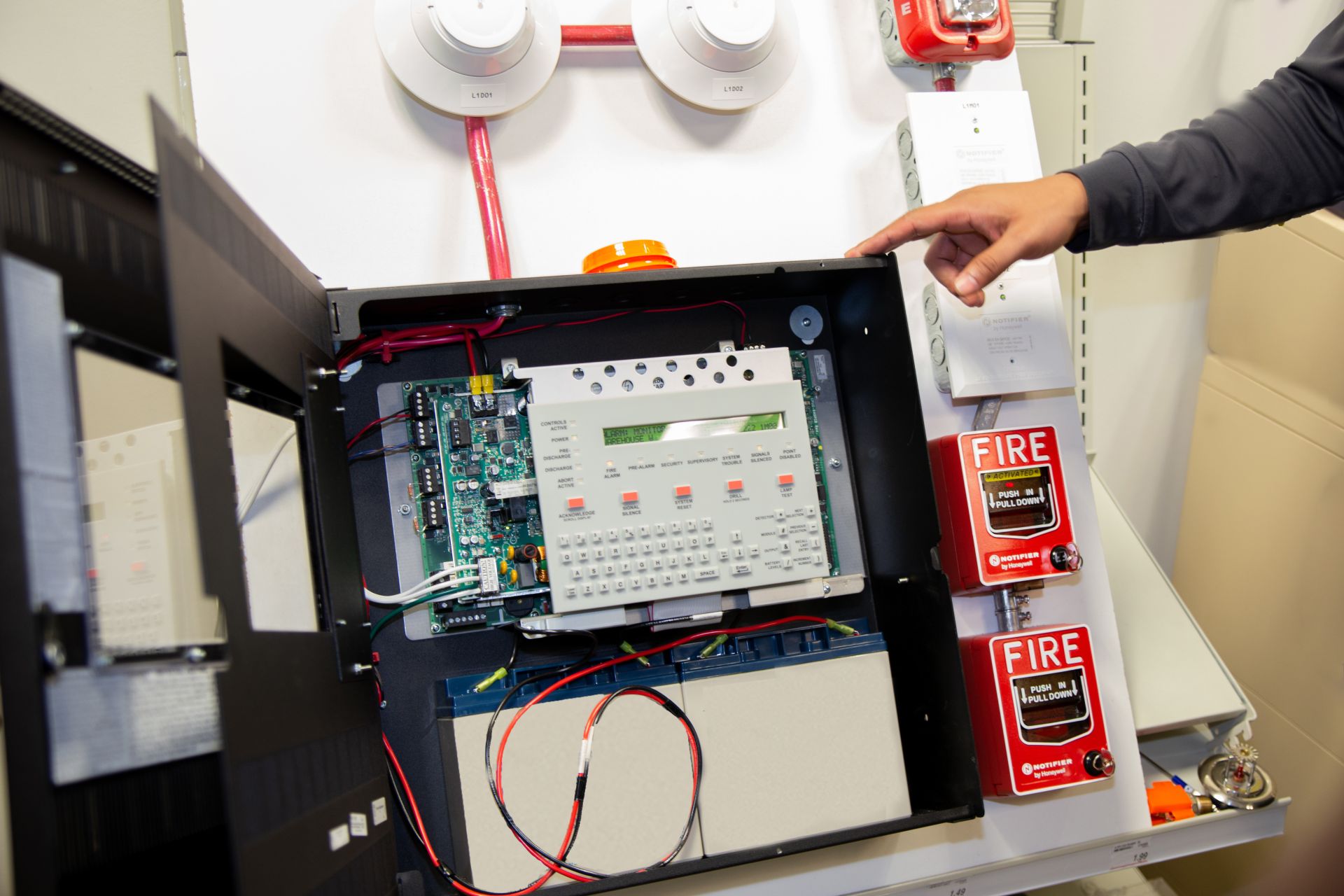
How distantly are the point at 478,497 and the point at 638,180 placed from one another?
55cm

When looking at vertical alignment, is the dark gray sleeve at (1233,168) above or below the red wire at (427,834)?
above

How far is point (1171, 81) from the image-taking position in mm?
1992

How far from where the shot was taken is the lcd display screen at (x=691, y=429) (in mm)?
1111

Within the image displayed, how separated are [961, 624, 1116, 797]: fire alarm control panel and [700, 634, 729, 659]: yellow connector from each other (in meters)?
0.36

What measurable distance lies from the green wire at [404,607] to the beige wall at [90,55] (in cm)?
90

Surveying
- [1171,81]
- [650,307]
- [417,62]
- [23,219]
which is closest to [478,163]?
[417,62]

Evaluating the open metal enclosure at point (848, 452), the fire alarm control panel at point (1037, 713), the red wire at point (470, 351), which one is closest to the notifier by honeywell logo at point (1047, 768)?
the fire alarm control panel at point (1037, 713)

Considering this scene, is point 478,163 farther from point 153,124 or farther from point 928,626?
point 928,626

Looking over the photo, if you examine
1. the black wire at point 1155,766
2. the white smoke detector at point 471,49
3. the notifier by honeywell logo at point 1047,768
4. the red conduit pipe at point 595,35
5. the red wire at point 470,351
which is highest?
the red conduit pipe at point 595,35

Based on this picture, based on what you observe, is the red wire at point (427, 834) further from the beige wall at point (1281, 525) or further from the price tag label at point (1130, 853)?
the beige wall at point (1281, 525)

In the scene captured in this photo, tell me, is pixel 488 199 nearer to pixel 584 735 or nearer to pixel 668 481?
pixel 668 481

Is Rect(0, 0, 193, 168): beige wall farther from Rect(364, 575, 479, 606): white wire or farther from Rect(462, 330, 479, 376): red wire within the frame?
Rect(364, 575, 479, 606): white wire

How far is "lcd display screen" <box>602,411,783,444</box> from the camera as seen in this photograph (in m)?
1.11

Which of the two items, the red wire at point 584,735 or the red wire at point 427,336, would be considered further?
the red wire at point 427,336
